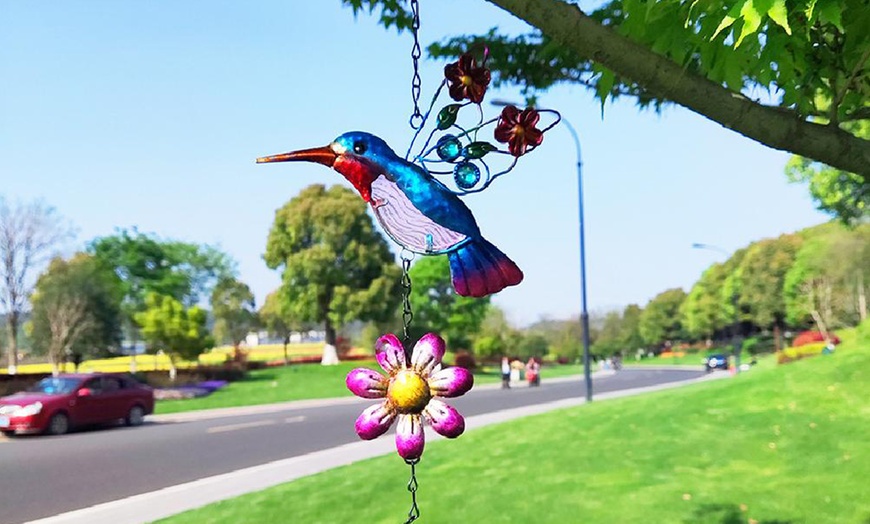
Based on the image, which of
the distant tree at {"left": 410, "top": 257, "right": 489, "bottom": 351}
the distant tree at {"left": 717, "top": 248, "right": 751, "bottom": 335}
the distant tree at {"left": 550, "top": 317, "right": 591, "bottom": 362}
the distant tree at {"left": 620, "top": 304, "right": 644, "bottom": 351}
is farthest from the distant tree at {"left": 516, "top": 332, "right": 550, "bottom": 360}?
the distant tree at {"left": 620, "top": 304, "right": 644, "bottom": 351}

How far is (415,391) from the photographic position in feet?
6.67

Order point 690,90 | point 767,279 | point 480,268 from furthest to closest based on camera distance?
point 767,279, point 690,90, point 480,268

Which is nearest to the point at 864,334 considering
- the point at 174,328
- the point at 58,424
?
the point at 58,424

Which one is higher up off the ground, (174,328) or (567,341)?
(174,328)

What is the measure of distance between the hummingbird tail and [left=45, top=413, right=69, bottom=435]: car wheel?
564 inches

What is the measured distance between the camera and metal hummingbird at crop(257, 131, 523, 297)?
200cm

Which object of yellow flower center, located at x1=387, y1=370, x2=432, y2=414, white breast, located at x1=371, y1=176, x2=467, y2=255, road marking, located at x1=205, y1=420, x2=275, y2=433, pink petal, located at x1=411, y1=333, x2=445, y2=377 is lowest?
road marking, located at x1=205, y1=420, x2=275, y2=433

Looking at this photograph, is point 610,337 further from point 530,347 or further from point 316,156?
point 316,156

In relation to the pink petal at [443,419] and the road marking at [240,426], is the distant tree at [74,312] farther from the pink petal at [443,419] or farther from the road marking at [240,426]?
the pink petal at [443,419]

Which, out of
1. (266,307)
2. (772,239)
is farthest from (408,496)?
(772,239)

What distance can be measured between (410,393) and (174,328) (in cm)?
2784

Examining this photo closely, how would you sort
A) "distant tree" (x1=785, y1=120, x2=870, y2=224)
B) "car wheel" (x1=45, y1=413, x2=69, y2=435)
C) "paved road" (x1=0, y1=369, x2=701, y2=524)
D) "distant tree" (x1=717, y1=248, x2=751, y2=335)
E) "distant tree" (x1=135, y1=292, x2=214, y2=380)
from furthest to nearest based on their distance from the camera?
"distant tree" (x1=717, y1=248, x2=751, y2=335) < "distant tree" (x1=135, y1=292, x2=214, y2=380) < "distant tree" (x1=785, y1=120, x2=870, y2=224) < "car wheel" (x1=45, y1=413, x2=69, y2=435) < "paved road" (x1=0, y1=369, x2=701, y2=524)

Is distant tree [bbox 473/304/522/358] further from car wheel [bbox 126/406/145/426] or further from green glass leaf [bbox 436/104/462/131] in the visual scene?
green glass leaf [bbox 436/104/462/131]

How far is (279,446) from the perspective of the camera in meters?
11.8
